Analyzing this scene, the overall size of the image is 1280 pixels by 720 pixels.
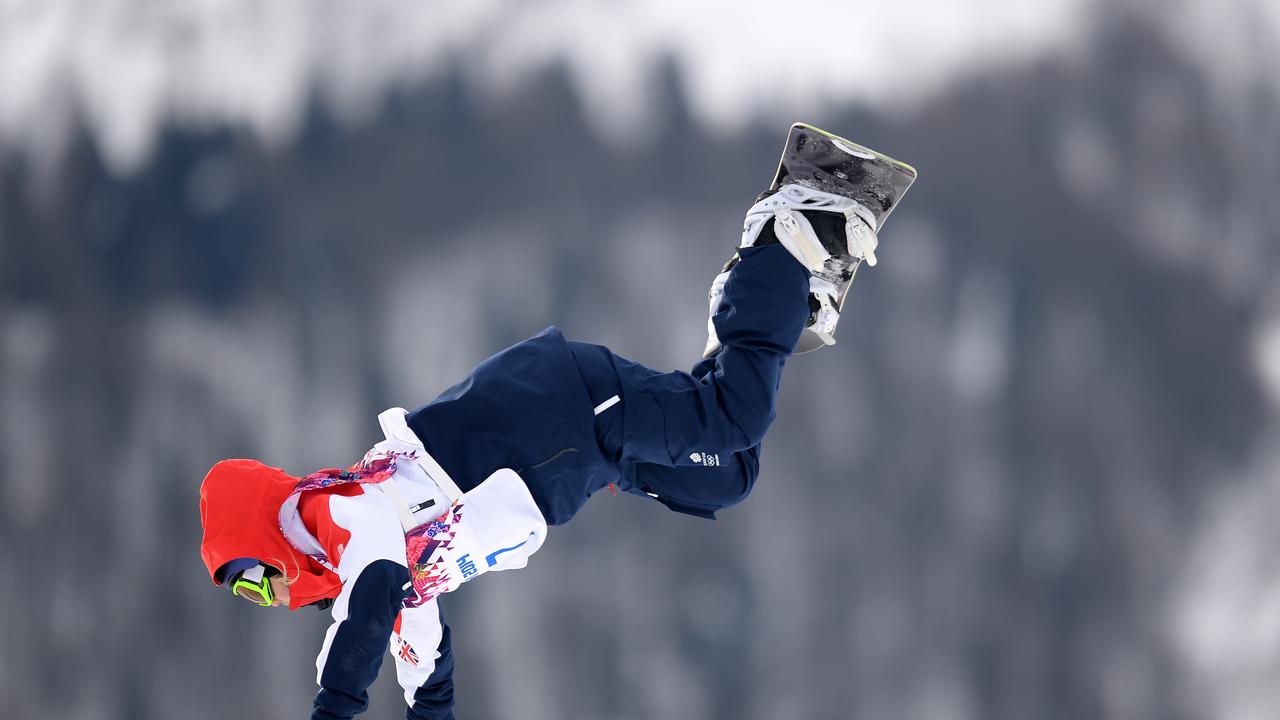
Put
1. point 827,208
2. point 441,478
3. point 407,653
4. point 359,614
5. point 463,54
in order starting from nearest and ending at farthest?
point 359,614 → point 441,478 → point 407,653 → point 827,208 → point 463,54

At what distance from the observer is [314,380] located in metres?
3.80

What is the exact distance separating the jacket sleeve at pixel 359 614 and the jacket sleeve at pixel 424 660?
203mm

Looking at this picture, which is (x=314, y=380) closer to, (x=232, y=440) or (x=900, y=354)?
(x=232, y=440)

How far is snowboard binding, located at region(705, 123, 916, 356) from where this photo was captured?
1831mm

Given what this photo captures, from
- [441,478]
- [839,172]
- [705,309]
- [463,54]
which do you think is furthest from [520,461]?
[463,54]

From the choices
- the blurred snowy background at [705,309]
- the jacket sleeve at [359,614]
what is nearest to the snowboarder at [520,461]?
the jacket sleeve at [359,614]

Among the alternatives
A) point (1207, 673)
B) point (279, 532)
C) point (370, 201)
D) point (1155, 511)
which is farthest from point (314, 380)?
point (1207, 673)

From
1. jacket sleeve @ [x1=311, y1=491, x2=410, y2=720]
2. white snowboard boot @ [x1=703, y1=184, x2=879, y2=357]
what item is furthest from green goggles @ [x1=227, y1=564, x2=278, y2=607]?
white snowboard boot @ [x1=703, y1=184, x2=879, y2=357]

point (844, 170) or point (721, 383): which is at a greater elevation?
point (844, 170)

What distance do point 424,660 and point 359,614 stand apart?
0.29 meters

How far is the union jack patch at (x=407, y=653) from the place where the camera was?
1.72 meters

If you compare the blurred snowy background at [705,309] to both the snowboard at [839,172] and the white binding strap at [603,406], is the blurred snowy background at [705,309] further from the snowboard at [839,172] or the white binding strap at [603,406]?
the white binding strap at [603,406]

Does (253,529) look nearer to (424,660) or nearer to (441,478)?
(441,478)

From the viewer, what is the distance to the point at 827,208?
185 centimetres
